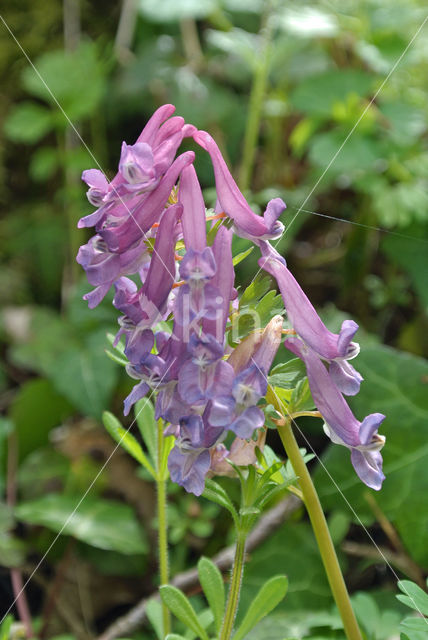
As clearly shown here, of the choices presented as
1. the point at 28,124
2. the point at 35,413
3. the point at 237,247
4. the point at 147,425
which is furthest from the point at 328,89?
the point at 147,425

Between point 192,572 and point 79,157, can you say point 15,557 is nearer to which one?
point 192,572

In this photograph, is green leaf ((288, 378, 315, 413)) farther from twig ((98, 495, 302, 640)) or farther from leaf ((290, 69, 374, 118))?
leaf ((290, 69, 374, 118))

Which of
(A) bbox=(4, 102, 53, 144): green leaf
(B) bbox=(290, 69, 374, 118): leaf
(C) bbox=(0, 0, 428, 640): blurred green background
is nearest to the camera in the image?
(C) bbox=(0, 0, 428, 640): blurred green background

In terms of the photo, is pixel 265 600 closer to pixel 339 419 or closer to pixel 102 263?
pixel 339 419

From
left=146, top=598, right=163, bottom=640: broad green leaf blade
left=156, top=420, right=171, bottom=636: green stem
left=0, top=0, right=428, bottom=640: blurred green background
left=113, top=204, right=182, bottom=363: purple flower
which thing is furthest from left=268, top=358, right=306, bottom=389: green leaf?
left=146, top=598, right=163, bottom=640: broad green leaf blade

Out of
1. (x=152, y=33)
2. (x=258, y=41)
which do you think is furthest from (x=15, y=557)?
(x=152, y=33)
